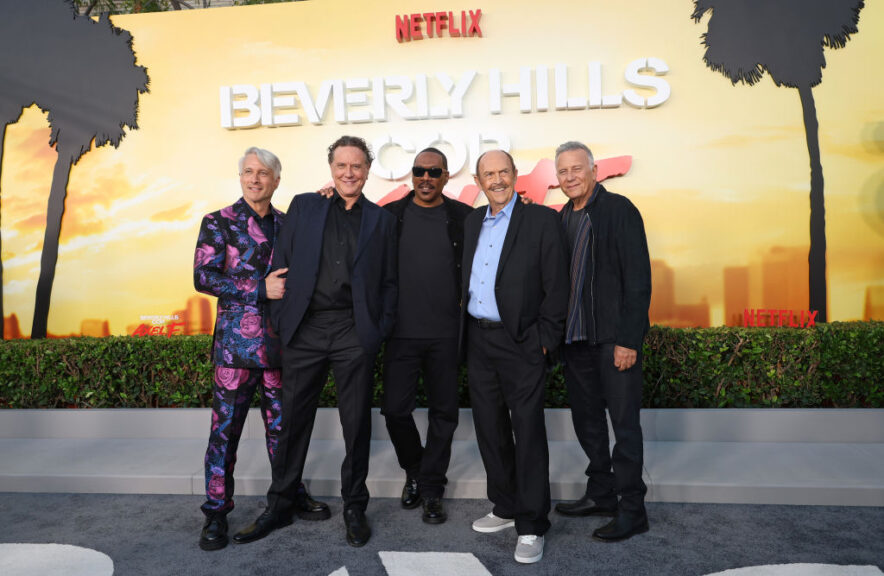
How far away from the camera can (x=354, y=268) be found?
285 centimetres

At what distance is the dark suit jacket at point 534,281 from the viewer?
8.85 ft

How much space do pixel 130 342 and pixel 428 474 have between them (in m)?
2.96

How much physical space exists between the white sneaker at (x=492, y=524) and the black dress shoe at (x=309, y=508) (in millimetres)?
823

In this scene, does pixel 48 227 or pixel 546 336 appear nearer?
pixel 546 336

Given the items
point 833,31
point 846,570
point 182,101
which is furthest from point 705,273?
point 182,101

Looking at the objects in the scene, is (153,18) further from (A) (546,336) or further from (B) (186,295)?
(A) (546,336)

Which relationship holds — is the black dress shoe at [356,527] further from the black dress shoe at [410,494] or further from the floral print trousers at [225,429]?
the floral print trousers at [225,429]

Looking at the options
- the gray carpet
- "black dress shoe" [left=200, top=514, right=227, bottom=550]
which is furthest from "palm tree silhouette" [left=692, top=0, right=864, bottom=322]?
"black dress shoe" [left=200, top=514, right=227, bottom=550]

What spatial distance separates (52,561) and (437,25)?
16.7ft

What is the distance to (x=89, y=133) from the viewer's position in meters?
5.98

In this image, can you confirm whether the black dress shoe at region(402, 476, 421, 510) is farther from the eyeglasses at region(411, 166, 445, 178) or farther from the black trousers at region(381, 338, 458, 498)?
the eyeglasses at region(411, 166, 445, 178)

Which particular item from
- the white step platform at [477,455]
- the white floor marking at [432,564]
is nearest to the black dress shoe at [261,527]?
the white step platform at [477,455]

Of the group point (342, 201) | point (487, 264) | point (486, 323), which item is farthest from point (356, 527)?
point (342, 201)

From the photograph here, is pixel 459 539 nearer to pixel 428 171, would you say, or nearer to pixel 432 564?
pixel 432 564
